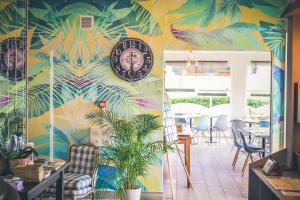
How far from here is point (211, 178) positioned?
248 inches

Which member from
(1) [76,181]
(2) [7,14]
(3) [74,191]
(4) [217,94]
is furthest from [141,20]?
(4) [217,94]

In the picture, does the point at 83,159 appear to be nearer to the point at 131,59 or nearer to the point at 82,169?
the point at 82,169

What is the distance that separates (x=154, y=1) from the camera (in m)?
5.06

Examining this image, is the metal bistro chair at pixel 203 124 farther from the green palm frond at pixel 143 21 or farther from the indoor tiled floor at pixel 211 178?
the green palm frond at pixel 143 21

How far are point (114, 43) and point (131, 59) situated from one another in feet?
1.11

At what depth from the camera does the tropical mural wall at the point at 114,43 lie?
5.04 m

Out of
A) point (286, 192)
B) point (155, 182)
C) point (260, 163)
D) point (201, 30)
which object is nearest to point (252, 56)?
point (201, 30)

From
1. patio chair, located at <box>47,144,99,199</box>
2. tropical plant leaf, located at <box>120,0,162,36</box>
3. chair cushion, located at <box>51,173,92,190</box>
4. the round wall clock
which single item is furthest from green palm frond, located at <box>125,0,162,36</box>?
chair cushion, located at <box>51,173,92,190</box>

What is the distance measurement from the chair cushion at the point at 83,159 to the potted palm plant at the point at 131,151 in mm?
190

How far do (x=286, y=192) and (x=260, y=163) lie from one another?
960 mm

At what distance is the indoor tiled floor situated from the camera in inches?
210

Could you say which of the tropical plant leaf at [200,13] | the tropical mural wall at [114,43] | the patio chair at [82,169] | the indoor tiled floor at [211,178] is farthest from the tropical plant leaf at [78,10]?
the indoor tiled floor at [211,178]

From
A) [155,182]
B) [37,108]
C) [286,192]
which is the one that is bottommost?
[155,182]

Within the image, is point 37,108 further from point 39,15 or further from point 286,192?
point 286,192
